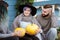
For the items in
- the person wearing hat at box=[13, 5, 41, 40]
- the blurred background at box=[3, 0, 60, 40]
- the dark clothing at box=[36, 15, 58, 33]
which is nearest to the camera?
the person wearing hat at box=[13, 5, 41, 40]

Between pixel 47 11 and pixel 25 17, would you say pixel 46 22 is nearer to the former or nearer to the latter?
pixel 47 11

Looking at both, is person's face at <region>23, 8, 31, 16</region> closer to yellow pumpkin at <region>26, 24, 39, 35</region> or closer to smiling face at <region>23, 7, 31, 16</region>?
smiling face at <region>23, 7, 31, 16</region>

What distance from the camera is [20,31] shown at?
3.57 m

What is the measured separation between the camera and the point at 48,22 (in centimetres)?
472

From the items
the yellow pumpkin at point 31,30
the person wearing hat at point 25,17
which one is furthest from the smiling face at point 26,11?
the yellow pumpkin at point 31,30

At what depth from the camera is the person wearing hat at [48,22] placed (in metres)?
4.54

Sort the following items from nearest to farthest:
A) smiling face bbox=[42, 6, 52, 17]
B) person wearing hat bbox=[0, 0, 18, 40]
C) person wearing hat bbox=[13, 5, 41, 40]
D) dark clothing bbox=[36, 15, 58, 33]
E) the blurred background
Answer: person wearing hat bbox=[0, 0, 18, 40] → person wearing hat bbox=[13, 5, 41, 40] → smiling face bbox=[42, 6, 52, 17] → dark clothing bbox=[36, 15, 58, 33] → the blurred background

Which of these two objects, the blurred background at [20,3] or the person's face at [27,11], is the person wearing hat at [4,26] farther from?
the blurred background at [20,3]

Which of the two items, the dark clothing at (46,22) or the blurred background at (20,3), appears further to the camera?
the blurred background at (20,3)

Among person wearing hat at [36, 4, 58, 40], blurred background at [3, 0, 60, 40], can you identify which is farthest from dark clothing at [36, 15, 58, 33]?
blurred background at [3, 0, 60, 40]

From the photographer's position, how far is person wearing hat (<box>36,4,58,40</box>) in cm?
454

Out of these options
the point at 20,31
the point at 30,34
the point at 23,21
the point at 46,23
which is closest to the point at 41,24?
the point at 46,23

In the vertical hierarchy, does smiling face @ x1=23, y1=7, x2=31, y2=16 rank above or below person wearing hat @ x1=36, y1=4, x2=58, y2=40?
above

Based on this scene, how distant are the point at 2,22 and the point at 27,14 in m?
0.79
